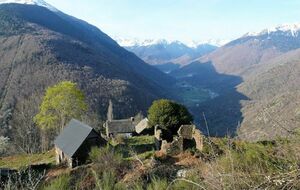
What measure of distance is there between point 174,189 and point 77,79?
150 metres

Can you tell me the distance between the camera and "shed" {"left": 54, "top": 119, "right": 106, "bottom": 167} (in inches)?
1185

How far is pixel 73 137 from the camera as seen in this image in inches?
1298

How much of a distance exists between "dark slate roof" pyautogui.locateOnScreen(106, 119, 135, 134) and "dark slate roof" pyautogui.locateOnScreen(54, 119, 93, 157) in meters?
11.8

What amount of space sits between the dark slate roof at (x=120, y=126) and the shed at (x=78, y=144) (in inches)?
504

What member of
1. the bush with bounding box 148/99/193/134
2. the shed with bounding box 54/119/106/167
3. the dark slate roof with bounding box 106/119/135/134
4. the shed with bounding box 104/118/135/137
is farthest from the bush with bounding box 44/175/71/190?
the dark slate roof with bounding box 106/119/135/134

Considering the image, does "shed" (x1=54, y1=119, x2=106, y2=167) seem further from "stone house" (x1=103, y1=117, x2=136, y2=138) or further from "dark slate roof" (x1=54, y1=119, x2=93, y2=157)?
"stone house" (x1=103, y1=117, x2=136, y2=138)

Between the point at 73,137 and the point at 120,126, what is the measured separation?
1529cm

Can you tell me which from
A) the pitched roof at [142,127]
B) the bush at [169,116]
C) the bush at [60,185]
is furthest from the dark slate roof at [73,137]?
the bush at [60,185]

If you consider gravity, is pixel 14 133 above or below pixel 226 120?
above

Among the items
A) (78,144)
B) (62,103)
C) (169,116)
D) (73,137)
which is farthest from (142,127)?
(78,144)

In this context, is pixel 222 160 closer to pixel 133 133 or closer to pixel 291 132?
pixel 291 132

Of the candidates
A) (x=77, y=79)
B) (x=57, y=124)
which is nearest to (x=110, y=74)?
(x=77, y=79)

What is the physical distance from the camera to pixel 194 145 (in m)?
25.3

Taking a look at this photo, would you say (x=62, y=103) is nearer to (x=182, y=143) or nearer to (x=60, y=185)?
(x=182, y=143)
